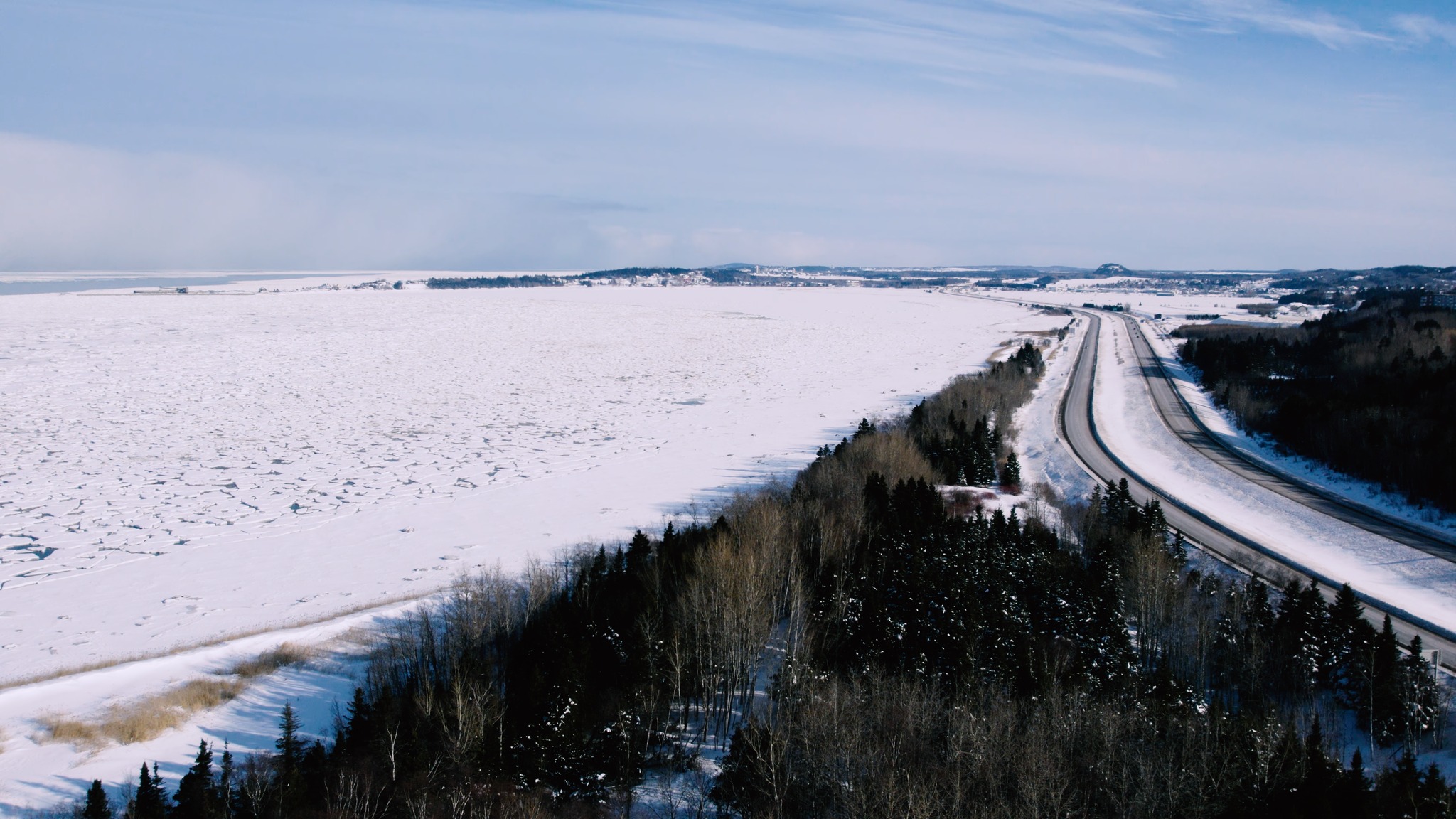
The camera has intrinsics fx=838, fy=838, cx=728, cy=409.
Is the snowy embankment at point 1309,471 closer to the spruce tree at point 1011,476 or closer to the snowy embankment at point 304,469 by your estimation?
the spruce tree at point 1011,476

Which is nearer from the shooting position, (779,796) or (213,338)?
(779,796)

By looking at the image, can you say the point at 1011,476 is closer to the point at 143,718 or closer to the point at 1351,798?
the point at 1351,798

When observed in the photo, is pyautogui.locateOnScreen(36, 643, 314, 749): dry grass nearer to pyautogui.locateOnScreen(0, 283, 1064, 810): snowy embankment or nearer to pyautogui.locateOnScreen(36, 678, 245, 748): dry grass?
pyautogui.locateOnScreen(36, 678, 245, 748): dry grass

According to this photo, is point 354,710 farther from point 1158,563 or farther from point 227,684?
point 1158,563

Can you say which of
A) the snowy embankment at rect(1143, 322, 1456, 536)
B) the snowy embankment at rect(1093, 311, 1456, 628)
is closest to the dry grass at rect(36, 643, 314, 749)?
the snowy embankment at rect(1093, 311, 1456, 628)

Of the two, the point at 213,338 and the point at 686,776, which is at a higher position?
the point at 213,338

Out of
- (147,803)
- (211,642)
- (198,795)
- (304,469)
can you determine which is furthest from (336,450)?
(198,795)

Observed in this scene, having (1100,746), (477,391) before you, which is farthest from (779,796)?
(477,391)
